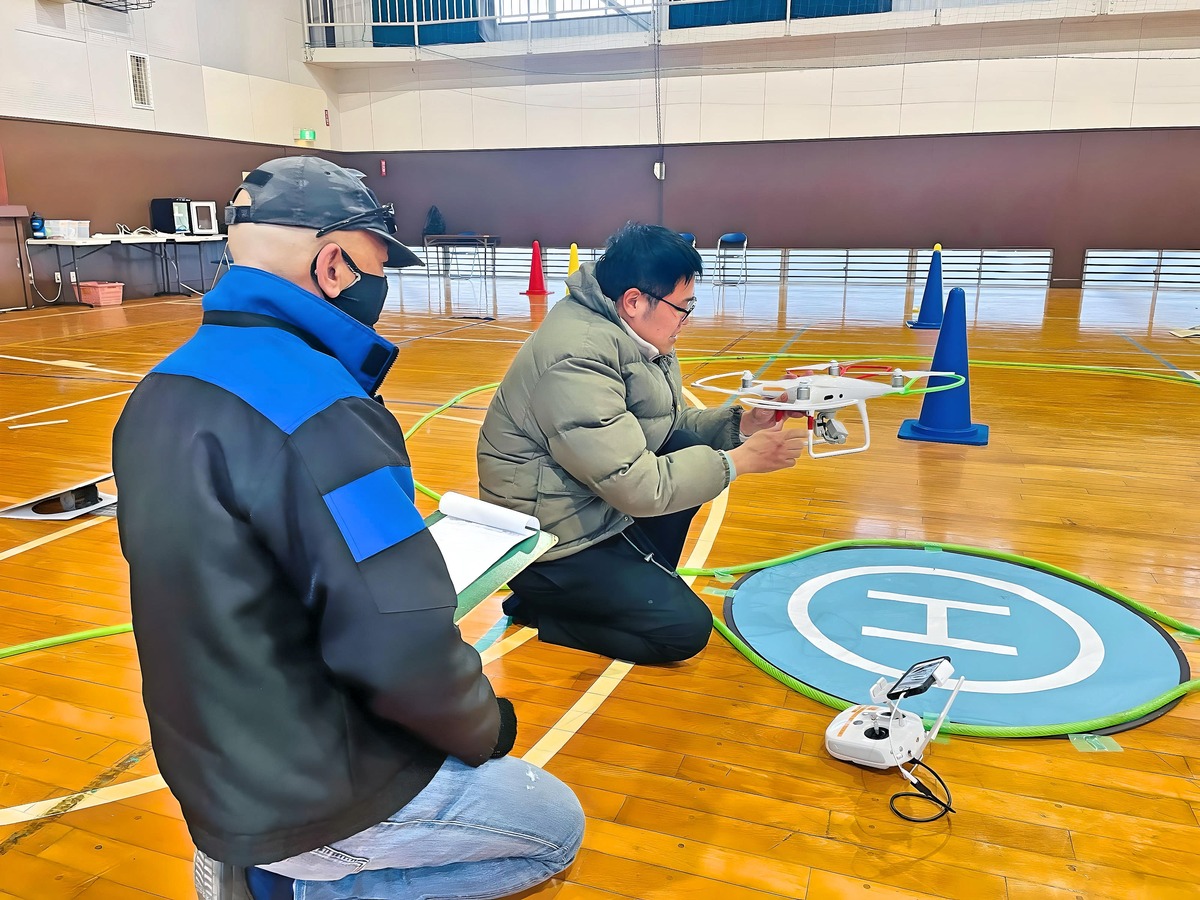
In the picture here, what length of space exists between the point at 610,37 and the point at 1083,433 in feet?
39.9

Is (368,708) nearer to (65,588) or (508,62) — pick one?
(65,588)

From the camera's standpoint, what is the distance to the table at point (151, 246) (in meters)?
10.6

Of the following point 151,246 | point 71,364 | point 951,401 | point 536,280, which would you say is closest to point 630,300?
point 951,401

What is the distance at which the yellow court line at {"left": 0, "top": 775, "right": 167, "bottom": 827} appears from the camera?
1.75m

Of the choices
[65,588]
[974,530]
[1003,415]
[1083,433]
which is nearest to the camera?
[65,588]

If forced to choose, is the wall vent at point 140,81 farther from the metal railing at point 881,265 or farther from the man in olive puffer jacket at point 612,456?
the man in olive puffer jacket at point 612,456

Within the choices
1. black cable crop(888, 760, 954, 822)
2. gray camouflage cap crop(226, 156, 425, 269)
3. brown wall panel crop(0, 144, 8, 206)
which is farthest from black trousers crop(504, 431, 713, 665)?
brown wall panel crop(0, 144, 8, 206)

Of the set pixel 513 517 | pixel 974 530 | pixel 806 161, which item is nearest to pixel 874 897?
pixel 513 517

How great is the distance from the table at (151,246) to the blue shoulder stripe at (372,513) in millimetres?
11529

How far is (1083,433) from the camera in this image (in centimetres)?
465

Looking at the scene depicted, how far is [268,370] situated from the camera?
38.6 inches

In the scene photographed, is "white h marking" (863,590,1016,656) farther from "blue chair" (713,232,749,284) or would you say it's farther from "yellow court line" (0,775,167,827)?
"blue chair" (713,232,749,284)

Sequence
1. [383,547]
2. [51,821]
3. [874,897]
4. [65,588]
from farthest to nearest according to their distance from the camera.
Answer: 1. [65,588]
2. [51,821]
3. [874,897]
4. [383,547]

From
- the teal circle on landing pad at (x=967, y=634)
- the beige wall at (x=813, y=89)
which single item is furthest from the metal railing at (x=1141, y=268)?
the teal circle on landing pad at (x=967, y=634)
